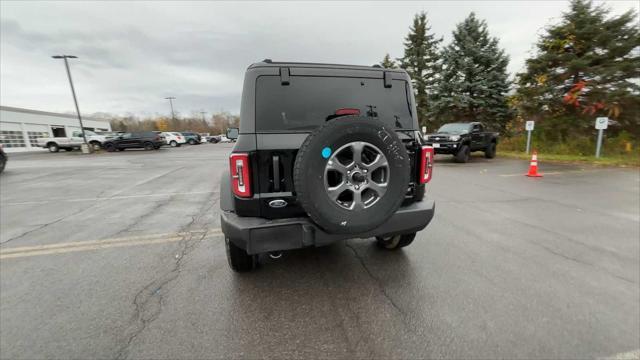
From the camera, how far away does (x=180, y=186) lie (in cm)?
798

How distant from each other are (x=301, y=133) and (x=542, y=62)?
1815 cm

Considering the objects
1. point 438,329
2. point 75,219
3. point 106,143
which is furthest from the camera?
point 106,143

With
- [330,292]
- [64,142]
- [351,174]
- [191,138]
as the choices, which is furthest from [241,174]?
[191,138]

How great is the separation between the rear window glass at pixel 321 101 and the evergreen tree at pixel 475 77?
18.5m

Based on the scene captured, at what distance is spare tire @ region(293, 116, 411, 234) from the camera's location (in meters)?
2.16

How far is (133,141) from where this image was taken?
79.5 feet

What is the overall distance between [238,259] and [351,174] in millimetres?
1526

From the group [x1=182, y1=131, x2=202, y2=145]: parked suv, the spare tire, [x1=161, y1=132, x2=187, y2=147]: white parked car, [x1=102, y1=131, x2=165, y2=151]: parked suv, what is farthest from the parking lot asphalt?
[x1=182, y1=131, x2=202, y2=145]: parked suv

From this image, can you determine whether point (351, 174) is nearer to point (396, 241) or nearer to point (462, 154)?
point (396, 241)

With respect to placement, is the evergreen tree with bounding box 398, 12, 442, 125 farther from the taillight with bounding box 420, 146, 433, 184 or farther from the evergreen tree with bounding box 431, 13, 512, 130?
the taillight with bounding box 420, 146, 433, 184

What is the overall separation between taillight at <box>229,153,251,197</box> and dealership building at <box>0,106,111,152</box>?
4244cm

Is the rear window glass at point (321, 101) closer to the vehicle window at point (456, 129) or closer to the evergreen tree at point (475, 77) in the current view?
the vehicle window at point (456, 129)

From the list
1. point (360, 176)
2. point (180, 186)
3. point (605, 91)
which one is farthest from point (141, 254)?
point (605, 91)

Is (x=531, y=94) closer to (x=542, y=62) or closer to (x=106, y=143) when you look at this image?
(x=542, y=62)
